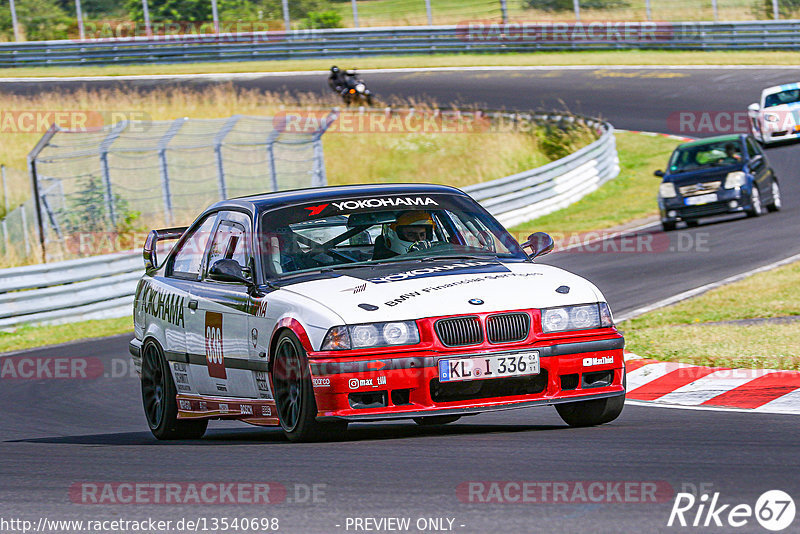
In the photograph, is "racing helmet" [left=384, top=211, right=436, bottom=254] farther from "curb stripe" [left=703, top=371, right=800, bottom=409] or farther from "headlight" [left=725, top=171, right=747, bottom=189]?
"headlight" [left=725, top=171, right=747, bottom=189]

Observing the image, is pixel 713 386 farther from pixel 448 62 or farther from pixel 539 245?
pixel 448 62

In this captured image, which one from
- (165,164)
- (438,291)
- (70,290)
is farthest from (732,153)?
(438,291)

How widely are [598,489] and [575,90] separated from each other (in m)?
34.6

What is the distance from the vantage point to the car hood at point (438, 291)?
21.8 feet

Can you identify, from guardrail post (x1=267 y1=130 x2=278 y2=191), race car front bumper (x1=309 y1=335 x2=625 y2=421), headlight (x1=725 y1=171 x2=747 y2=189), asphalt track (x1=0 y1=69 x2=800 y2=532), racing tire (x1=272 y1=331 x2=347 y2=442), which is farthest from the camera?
guardrail post (x1=267 y1=130 x2=278 y2=191)

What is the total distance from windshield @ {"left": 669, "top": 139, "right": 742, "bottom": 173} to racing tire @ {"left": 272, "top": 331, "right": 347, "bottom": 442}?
16265 mm

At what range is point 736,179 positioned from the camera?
21531mm

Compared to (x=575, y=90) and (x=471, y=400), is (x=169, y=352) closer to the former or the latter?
(x=471, y=400)

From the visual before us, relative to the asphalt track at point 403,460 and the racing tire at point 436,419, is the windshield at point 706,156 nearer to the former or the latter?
the asphalt track at point 403,460

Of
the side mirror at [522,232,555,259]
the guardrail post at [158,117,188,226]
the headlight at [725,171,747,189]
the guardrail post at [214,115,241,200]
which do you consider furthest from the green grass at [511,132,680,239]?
the side mirror at [522,232,555,259]

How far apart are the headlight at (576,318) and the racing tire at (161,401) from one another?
2730 mm

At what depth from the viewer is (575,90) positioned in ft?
128

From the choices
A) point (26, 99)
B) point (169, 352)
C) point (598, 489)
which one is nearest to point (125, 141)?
point (26, 99)

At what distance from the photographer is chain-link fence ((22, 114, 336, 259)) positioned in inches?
824
